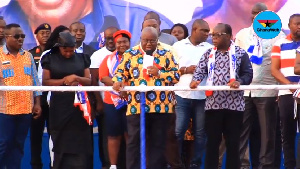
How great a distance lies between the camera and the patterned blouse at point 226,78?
30.7 feet

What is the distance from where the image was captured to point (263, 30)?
10.7m

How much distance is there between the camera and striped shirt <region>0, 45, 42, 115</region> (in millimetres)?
9562

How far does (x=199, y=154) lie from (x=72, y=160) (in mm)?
1710

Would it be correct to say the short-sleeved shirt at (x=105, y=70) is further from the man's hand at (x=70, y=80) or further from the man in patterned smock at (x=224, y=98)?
the man in patterned smock at (x=224, y=98)

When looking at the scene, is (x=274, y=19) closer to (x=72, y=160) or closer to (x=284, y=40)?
(x=284, y=40)

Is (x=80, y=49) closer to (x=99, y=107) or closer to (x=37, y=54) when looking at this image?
(x=37, y=54)

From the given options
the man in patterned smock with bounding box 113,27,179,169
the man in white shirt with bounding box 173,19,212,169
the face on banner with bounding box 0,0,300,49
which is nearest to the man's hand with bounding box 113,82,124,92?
the man in patterned smock with bounding box 113,27,179,169

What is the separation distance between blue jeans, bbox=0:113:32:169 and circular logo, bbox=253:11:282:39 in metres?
3.17

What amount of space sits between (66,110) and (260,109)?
2482mm

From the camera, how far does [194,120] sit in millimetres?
10531

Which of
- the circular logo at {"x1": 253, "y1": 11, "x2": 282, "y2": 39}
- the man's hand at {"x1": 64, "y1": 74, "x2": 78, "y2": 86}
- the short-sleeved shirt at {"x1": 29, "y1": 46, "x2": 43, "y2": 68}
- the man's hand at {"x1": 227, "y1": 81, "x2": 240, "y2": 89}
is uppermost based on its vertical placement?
the circular logo at {"x1": 253, "y1": 11, "x2": 282, "y2": 39}

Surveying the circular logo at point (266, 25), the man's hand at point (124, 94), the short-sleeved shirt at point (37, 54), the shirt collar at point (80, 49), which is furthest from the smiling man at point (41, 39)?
the circular logo at point (266, 25)

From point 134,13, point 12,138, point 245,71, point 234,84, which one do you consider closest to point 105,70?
point 12,138

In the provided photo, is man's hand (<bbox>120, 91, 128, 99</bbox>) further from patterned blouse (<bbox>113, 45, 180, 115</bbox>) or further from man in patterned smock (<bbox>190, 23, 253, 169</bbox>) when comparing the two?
man in patterned smock (<bbox>190, 23, 253, 169</bbox>)
